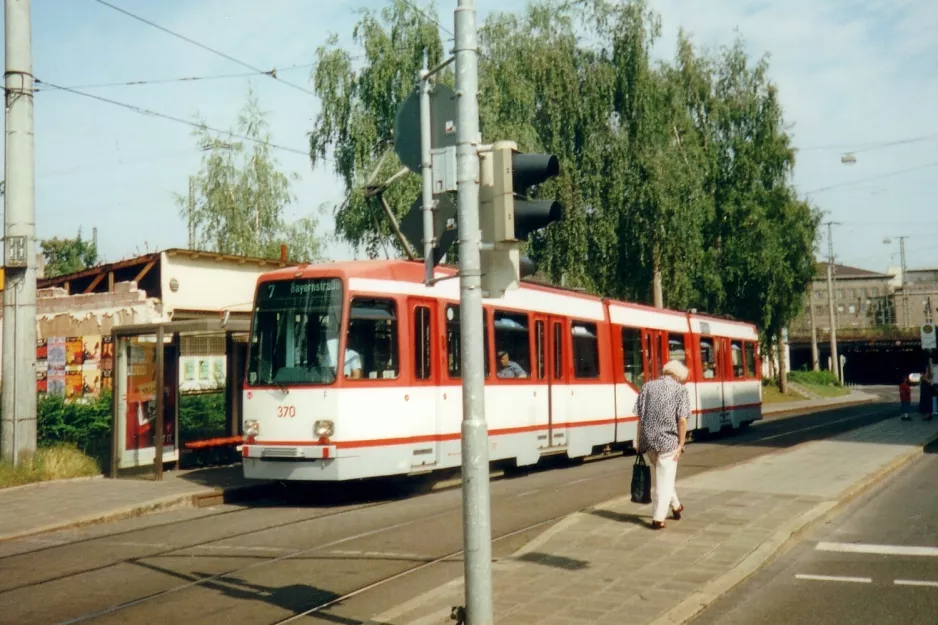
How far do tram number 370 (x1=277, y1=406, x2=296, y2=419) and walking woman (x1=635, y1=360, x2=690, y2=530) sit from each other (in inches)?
191

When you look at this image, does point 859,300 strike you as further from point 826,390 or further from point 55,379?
point 55,379

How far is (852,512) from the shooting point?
37.4ft

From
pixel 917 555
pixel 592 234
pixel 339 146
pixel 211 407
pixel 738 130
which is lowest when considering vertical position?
pixel 917 555

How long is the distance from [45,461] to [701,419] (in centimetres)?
1531

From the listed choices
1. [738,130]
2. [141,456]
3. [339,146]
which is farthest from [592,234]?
[141,456]

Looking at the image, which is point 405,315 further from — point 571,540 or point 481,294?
point 481,294

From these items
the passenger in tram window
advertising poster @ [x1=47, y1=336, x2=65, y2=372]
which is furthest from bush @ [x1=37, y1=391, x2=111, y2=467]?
the passenger in tram window

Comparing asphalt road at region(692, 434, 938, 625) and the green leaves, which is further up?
the green leaves

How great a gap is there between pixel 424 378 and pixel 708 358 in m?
13.5

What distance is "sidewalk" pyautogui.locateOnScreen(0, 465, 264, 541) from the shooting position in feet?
38.6

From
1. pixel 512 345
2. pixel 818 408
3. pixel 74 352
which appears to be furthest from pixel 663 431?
pixel 818 408

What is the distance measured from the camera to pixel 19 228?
52.0ft

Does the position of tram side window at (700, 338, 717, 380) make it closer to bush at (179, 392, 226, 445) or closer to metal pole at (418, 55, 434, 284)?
bush at (179, 392, 226, 445)

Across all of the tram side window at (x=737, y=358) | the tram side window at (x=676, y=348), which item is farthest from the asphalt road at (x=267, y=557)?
the tram side window at (x=737, y=358)
